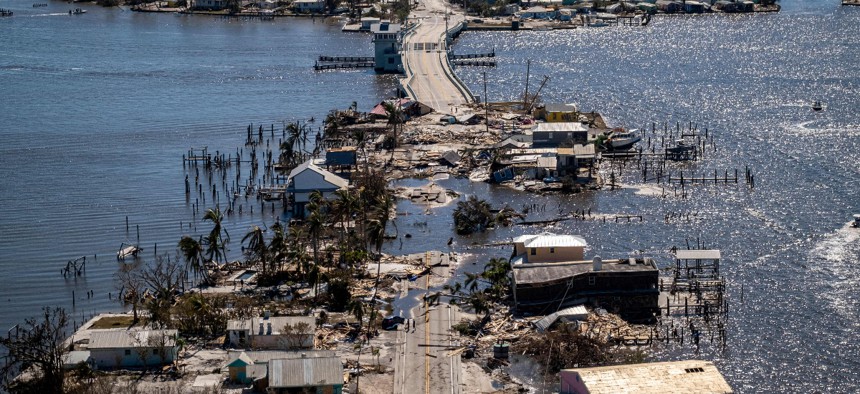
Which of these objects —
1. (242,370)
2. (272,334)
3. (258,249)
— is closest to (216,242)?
(258,249)

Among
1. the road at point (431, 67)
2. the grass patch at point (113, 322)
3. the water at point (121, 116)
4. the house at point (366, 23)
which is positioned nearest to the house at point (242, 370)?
the grass patch at point (113, 322)

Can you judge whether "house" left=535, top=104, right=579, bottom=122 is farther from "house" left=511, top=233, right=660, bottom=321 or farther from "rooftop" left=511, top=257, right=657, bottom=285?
"house" left=511, top=233, right=660, bottom=321

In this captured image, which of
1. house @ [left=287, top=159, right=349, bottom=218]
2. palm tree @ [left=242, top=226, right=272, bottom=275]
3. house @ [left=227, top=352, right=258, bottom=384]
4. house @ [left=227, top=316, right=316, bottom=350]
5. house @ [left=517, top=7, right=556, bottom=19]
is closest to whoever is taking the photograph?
house @ [left=227, top=352, right=258, bottom=384]

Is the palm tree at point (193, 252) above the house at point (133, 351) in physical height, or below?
above

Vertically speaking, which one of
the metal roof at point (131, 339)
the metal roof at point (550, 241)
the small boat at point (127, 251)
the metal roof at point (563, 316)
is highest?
the metal roof at point (550, 241)

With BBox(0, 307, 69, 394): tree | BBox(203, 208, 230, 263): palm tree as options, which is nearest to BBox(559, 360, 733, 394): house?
BBox(0, 307, 69, 394): tree

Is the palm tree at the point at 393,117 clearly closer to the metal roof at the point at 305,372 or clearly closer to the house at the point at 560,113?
the house at the point at 560,113
